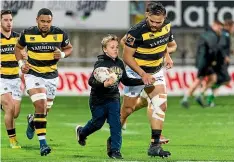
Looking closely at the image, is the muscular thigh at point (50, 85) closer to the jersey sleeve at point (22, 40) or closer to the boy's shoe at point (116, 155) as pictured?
the jersey sleeve at point (22, 40)

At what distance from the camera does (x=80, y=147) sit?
15977 millimetres

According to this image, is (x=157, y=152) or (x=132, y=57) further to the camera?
(x=132, y=57)

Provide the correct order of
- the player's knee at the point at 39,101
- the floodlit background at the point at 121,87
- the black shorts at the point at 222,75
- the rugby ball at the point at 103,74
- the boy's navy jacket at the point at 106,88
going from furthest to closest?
the black shorts at the point at 222,75 → the floodlit background at the point at 121,87 → the player's knee at the point at 39,101 → the boy's navy jacket at the point at 106,88 → the rugby ball at the point at 103,74

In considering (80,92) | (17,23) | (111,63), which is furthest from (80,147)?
(17,23)

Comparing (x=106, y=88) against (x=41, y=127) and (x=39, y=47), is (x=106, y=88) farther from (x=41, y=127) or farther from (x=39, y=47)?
(x=39, y=47)

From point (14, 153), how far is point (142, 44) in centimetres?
259

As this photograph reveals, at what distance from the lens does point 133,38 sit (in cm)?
1420

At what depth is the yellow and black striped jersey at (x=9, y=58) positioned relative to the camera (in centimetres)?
1653

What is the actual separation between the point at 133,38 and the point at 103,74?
67 cm

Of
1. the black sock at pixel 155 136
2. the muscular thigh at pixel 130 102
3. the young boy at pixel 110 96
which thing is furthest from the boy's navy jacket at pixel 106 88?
the muscular thigh at pixel 130 102

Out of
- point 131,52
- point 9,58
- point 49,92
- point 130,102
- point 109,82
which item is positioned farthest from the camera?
point 9,58

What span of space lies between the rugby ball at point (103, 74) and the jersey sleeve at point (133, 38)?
Result: 505mm

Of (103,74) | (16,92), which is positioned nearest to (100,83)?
(103,74)

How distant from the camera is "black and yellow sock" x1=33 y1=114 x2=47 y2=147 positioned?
1472cm
